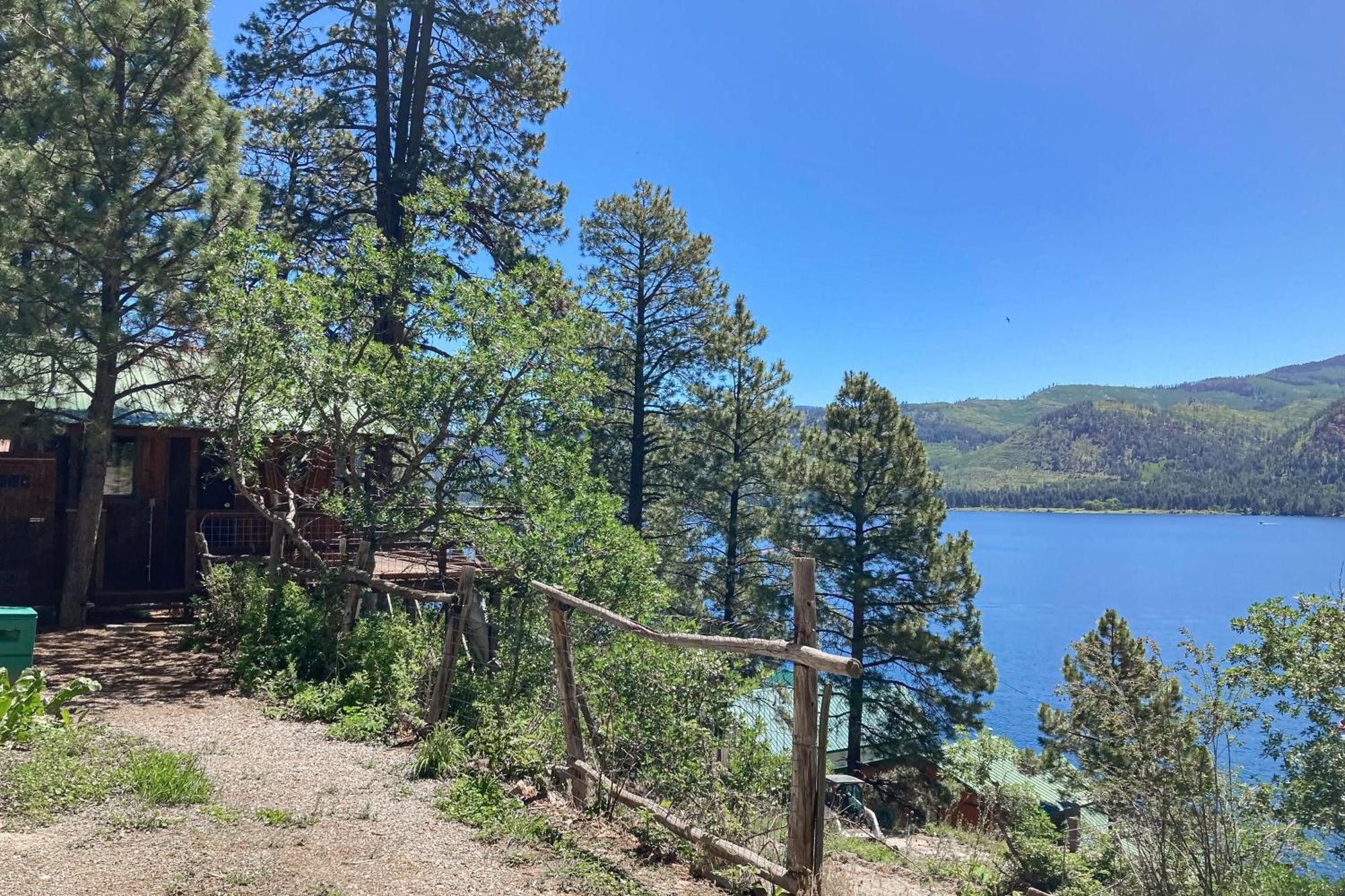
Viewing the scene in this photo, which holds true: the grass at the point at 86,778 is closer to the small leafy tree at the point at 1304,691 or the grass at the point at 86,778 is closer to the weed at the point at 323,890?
the weed at the point at 323,890

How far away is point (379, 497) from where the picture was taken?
9141 millimetres

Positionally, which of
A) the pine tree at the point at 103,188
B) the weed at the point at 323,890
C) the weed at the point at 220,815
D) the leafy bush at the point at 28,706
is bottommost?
the weed at the point at 220,815

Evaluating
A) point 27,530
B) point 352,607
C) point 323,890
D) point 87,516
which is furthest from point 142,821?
point 27,530

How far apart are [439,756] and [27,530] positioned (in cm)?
1096

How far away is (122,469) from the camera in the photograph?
13680 mm

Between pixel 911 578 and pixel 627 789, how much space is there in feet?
57.3

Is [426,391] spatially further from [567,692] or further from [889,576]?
[889,576]

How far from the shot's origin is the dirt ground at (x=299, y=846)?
3.53 metres

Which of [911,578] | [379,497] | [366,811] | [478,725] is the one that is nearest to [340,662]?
[379,497]

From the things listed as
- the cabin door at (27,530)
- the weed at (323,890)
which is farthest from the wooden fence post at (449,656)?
the cabin door at (27,530)

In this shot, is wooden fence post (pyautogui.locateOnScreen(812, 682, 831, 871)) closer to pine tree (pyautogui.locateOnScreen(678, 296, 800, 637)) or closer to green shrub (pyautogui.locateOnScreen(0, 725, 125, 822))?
green shrub (pyautogui.locateOnScreen(0, 725, 125, 822))

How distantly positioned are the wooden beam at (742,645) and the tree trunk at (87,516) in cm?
962

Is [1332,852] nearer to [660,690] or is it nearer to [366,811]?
[660,690]

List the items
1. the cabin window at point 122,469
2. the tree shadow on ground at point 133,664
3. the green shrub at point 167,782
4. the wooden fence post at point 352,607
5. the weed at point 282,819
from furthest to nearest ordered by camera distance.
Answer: the cabin window at point 122,469 < the wooden fence post at point 352,607 < the tree shadow on ground at point 133,664 < the green shrub at point 167,782 < the weed at point 282,819
